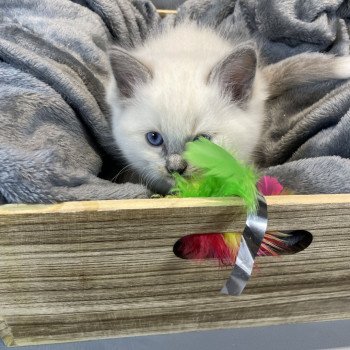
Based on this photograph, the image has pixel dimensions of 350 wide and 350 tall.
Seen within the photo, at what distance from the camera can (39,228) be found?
26.1 inches

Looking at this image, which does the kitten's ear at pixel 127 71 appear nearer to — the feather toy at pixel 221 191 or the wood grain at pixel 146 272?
the feather toy at pixel 221 191

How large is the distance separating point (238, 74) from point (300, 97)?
338 mm

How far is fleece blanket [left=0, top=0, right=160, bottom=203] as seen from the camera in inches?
28.7

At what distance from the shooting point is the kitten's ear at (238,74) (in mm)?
928

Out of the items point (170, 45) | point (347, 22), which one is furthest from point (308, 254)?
point (347, 22)

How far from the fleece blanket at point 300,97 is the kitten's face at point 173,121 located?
0.13 meters

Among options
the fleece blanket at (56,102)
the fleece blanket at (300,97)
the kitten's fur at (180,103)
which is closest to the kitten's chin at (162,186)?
the kitten's fur at (180,103)

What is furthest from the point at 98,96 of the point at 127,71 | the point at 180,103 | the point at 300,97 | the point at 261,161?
the point at 300,97

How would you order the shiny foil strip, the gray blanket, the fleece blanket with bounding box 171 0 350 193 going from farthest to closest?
the fleece blanket with bounding box 171 0 350 193
the gray blanket
the shiny foil strip

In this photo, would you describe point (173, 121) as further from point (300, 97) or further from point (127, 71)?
point (300, 97)

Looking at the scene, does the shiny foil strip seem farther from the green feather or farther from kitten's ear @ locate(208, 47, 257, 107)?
kitten's ear @ locate(208, 47, 257, 107)

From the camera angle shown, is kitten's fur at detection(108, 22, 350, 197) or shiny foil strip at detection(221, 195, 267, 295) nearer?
shiny foil strip at detection(221, 195, 267, 295)

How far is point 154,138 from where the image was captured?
0.96m

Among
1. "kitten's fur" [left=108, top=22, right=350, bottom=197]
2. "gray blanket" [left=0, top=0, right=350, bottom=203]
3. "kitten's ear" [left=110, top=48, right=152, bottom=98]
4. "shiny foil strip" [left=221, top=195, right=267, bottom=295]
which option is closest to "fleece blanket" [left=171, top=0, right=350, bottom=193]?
"gray blanket" [left=0, top=0, right=350, bottom=203]
